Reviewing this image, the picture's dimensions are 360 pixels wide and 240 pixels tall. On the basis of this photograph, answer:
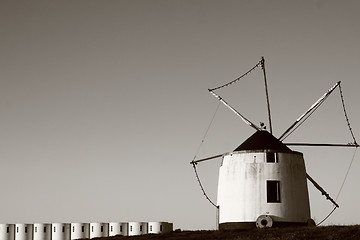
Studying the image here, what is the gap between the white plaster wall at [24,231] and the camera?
105625 millimetres

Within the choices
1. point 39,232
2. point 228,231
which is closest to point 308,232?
point 228,231

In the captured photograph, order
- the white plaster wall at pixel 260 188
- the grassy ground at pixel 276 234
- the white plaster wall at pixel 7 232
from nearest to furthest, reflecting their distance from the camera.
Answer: the grassy ground at pixel 276 234 < the white plaster wall at pixel 260 188 < the white plaster wall at pixel 7 232

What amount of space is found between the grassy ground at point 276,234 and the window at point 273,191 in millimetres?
3461

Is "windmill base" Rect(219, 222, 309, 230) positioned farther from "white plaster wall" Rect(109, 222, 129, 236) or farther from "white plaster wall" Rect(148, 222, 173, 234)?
"white plaster wall" Rect(109, 222, 129, 236)

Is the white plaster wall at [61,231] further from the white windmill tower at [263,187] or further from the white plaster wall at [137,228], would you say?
the white windmill tower at [263,187]

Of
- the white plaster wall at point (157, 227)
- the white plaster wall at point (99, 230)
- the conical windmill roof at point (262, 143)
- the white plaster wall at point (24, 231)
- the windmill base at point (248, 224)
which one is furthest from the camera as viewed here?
the white plaster wall at point (24, 231)

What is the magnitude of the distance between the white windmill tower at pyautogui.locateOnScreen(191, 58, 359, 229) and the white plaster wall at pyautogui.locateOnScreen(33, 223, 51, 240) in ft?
179

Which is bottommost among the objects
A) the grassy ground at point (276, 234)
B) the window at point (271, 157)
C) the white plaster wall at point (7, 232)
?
the grassy ground at point (276, 234)

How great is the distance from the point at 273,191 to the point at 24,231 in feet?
199

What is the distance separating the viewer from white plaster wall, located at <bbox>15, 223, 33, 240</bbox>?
105625mm

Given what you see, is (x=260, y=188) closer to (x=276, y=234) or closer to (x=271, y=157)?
(x=271, y=157)

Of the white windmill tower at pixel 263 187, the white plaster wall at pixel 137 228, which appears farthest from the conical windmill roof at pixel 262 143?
the white plaster wall at pixel 137 228

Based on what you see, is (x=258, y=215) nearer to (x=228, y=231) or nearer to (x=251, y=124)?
(x=228, y=231)

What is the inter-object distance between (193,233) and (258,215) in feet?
16.9
